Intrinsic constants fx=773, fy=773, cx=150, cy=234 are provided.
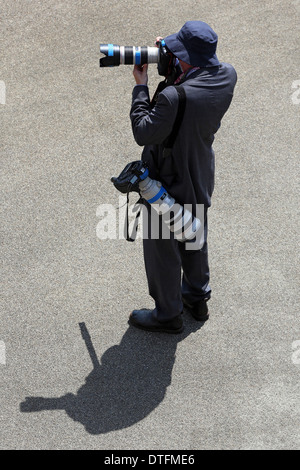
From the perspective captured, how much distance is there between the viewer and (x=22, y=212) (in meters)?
5.64

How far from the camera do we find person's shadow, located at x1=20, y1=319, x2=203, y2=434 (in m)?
4.46

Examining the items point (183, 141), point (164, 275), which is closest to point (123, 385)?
point (164, 275)

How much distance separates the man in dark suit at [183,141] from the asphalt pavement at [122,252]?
13.2 inches

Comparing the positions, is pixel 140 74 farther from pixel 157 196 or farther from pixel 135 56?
pixel 157 196

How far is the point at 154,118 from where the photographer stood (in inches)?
156

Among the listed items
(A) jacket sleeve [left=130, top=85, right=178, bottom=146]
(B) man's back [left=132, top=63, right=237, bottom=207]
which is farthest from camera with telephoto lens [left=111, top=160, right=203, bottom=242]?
(A) jacket sleeve [left=130, top=85, right=178, bottom=146]

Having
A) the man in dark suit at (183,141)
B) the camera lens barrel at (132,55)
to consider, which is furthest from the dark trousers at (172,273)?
the camera lens barrel at (132,55)

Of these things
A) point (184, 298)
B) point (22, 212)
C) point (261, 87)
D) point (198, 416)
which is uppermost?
point (261, 87)

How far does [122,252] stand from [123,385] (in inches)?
42.6

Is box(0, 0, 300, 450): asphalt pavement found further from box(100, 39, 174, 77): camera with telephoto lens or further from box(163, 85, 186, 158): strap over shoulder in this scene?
box(100, 39, 174, 77): camera with telephoto lens

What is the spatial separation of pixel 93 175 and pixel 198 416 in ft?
7.20

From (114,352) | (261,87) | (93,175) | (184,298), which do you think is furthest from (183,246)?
(261,87)

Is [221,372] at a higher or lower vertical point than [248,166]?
lower

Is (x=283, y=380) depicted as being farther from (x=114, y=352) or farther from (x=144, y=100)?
(x=144, y=100)
